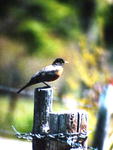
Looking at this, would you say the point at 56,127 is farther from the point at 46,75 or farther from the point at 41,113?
the point at 46,75

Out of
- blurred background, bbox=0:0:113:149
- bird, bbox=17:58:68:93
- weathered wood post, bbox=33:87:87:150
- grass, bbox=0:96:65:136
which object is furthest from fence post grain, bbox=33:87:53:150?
blurred background, bbox=0:0:113:149

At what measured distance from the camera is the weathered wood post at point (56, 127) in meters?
4.46

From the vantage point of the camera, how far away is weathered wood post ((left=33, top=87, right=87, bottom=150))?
175 inches

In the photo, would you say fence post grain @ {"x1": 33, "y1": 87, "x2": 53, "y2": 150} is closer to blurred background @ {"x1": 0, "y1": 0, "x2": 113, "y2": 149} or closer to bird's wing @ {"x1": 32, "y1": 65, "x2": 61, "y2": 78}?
bird's wing @ {"x1": 32, "y1": 65, "x2": 61, "y2": 78}

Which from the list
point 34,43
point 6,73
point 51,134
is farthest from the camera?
point 34,43

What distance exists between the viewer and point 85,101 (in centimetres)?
940

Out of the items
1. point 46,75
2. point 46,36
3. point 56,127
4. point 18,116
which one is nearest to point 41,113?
point 56,127

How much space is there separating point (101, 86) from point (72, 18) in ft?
25.8

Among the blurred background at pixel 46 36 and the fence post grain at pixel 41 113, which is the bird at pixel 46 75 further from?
the blurred background at pixel 46 36

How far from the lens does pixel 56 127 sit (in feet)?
14.7

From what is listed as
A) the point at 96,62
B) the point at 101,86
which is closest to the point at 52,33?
the point at 96,62

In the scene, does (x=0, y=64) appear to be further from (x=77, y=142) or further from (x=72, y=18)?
(x=77, y=142)

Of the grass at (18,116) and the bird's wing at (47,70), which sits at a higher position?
the grass at (18,116)

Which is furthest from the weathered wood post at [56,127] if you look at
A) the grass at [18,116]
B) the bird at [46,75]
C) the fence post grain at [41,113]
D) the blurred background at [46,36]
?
the blurred background at [46,36]
